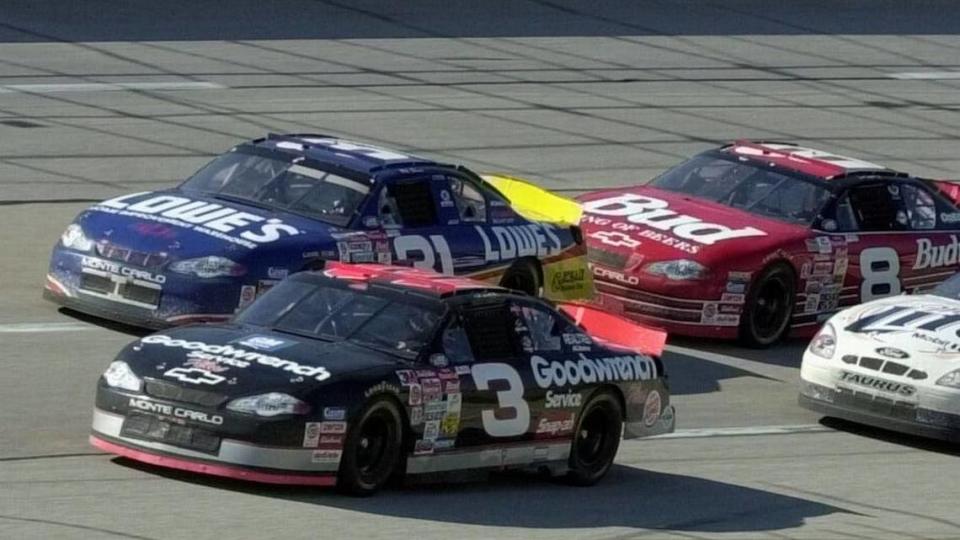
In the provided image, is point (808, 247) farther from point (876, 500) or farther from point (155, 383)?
point (155, 383)

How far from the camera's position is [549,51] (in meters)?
32.4

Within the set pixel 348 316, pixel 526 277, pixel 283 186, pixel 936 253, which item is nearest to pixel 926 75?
pixel 936 253

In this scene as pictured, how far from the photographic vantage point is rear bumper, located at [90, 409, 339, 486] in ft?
35.1

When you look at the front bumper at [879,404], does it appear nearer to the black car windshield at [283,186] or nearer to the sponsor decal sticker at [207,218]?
the black car windshield at [283,186]

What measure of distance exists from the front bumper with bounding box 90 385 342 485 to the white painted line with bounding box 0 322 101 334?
412cm

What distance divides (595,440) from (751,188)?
19.8ft

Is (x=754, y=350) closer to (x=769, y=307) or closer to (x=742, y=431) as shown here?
(x=769, y=307)

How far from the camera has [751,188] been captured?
18.2 metres

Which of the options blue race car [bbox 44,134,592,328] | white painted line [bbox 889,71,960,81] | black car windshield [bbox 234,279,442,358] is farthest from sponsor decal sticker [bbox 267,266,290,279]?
white painted line [bbox 889,71,960,81]

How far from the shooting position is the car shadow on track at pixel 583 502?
11008 millimetres

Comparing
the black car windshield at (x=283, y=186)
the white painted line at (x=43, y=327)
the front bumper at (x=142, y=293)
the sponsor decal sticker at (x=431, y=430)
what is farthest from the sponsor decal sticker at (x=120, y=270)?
the sponsor decal sticker at (x=431, y=430)

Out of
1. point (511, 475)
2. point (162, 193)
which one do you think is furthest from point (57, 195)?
point (511, 475)

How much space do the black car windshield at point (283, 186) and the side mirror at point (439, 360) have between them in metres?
3.94

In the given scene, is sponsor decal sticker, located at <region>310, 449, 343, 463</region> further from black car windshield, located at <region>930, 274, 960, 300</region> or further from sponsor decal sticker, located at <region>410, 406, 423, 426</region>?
black car windshield, located at <region>930, 274, 960, 300</region>
